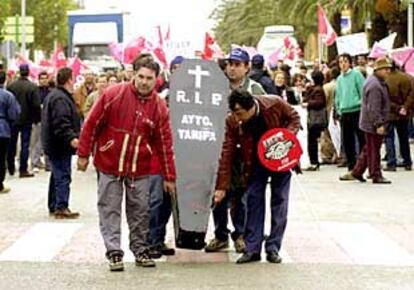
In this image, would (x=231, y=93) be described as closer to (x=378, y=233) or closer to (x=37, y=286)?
(x=37, y=286)

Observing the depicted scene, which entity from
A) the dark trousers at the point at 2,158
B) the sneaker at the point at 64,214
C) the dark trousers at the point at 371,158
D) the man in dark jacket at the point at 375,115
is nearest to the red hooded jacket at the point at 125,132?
the sneaker at the point at 64,214

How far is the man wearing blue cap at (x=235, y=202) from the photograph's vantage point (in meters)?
10.7

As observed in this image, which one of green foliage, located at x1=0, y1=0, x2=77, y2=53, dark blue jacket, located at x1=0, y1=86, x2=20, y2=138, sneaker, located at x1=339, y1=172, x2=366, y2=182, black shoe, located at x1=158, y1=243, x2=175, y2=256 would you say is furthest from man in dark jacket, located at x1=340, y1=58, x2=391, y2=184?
green foliage, located at x1=0, y1=0, x2=77, y2=53

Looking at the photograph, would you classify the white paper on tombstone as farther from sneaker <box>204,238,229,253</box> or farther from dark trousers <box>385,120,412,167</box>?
sneaker <box>204,238,229,253</box>

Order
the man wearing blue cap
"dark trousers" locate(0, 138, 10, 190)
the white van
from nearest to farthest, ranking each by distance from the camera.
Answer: the man wearing blue cap
"dark trousers" locate(0, 138, 10, 190)
the white van

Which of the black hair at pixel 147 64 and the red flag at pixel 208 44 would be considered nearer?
the black hair at pixel 147 64

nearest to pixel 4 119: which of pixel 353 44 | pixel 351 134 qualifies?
pixel 351 134

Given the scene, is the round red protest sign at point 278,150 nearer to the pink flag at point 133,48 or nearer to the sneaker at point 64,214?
the sneaker at point 64,214

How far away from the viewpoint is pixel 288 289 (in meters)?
9.08

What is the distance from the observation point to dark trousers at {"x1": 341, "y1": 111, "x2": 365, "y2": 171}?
59.6 feet

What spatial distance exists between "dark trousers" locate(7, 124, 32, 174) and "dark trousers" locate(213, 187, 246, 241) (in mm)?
8425

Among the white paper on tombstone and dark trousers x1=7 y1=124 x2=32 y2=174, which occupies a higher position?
the white paper on tombstone

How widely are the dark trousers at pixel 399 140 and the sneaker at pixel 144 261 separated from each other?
9.49 m

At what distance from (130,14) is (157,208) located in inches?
1442
